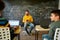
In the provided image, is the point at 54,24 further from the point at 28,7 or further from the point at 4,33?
the point at 28,7

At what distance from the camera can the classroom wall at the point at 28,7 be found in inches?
289

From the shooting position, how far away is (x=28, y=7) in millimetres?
7391

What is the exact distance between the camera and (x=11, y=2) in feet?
24.0

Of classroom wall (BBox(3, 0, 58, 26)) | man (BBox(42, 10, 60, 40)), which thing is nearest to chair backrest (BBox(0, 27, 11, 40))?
man (BBox(42, 10, 60, 40))

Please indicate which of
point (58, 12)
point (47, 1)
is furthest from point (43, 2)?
point (58, 12)

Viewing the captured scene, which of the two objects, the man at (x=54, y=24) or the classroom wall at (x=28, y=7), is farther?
the classroom wall at (x=28, y=7)

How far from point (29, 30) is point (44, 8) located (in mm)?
1796

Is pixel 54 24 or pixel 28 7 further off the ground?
pixel 28 7

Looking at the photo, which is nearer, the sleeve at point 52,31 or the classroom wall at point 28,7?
the sleeve at point 52,31

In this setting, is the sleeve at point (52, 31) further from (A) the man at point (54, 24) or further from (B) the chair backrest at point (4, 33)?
(B) the chair backrest at point (4, 33)

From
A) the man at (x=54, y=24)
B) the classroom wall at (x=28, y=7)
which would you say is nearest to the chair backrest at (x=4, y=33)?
the man at (x=54, y=24)

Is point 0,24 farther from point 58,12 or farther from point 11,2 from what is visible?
point 11,2

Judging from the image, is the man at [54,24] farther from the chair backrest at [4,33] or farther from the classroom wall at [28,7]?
the classroom wall at [28,7]

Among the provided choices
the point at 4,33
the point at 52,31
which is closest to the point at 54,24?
the point at 52,31
